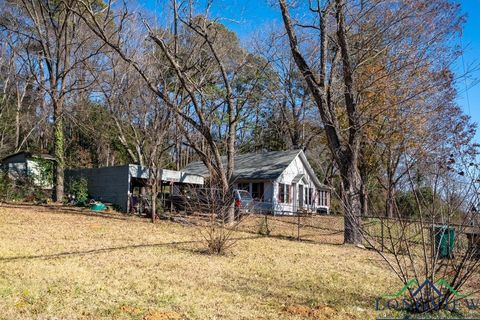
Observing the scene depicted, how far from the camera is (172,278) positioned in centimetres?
655

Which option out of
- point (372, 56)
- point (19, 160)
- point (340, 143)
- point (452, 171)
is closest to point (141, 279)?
point (452, 171)

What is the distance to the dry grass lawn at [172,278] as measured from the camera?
486 cm

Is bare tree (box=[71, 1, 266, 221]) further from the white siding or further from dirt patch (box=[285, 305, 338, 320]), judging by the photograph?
dirt patch (box=[285, 305, 338, 320])

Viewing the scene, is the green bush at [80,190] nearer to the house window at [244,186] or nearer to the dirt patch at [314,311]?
the house window at [244,186]

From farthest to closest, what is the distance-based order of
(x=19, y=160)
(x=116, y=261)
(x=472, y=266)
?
1. (x=19, y=160)
2. (x=116, y=261)
3. (x=472, y=266)

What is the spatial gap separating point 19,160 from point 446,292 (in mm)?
22036

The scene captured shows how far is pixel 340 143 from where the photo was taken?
1301cm

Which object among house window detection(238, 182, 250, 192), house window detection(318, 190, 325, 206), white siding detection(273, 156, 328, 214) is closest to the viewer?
white siding detection(273, 156, 328, 214)

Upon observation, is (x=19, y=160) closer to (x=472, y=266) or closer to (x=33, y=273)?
(x=33, y=273)

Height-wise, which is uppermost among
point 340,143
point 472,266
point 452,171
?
point 340,143

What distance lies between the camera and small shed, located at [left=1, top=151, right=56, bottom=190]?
21.3m

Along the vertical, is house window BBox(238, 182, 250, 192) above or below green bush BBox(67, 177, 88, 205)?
above

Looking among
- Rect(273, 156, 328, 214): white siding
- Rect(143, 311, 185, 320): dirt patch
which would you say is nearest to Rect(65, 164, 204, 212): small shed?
Rect(273, 156, 328, 214): white siding

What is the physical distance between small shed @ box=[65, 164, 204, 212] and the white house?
4.22 meters
